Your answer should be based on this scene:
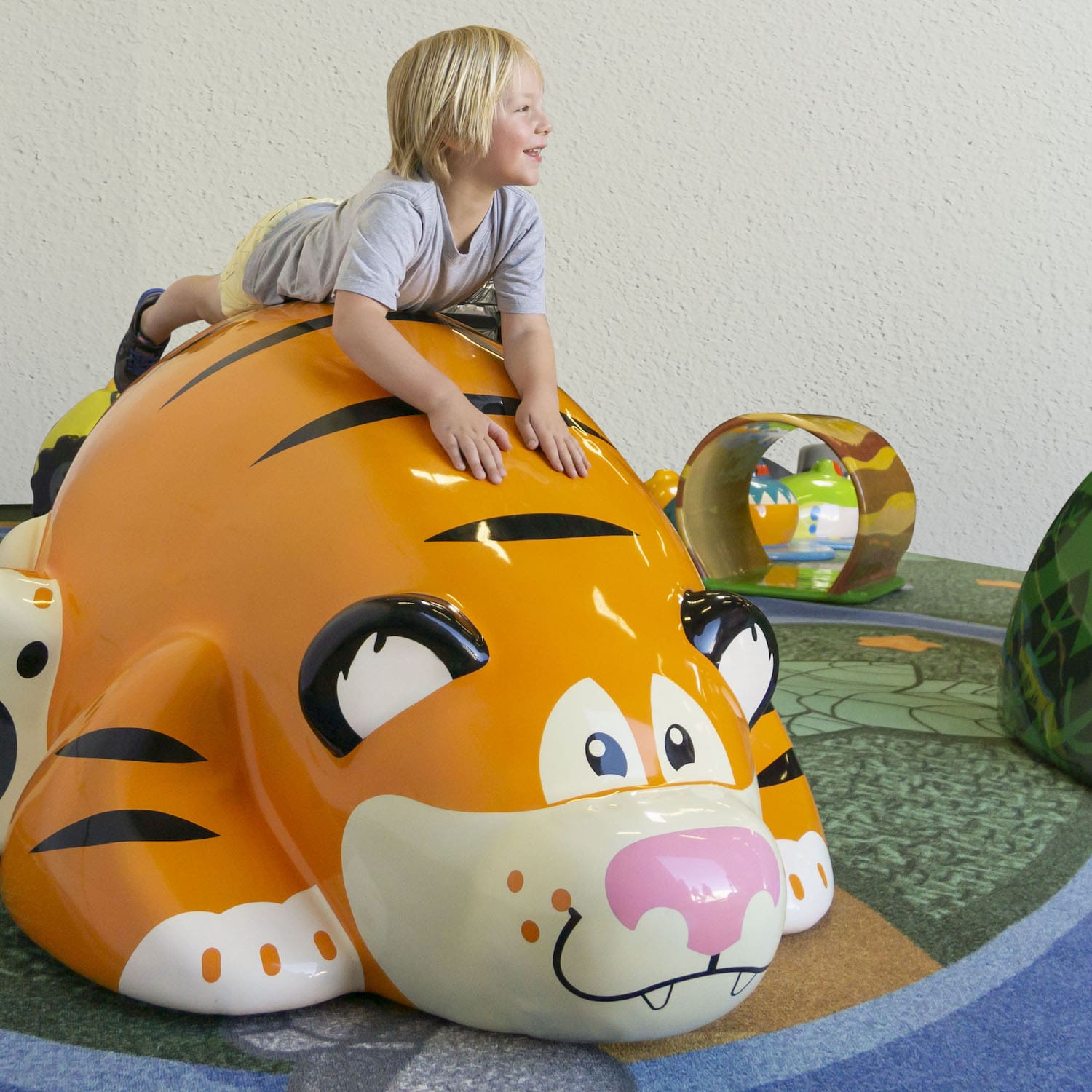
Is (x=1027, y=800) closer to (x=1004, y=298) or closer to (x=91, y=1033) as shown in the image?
(x=91, y=1033)

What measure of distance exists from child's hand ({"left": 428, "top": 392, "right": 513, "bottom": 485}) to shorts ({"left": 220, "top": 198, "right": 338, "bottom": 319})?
19.5 inches

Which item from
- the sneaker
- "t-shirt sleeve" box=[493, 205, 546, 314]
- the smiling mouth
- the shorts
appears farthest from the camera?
the sneaker

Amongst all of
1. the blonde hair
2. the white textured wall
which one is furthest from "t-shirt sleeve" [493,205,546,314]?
the white textured wall

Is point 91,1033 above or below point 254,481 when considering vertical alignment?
below

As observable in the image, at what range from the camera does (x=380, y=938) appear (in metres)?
0.81

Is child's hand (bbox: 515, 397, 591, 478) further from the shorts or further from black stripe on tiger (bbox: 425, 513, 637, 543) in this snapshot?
the shorts

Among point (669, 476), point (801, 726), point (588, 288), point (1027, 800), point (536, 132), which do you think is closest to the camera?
point (536, 132)

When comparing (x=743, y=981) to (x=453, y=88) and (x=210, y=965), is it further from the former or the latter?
(x=453, y=88)

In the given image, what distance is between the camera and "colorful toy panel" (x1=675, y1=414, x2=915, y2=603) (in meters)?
2.47

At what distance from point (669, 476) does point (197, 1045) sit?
2282 mm

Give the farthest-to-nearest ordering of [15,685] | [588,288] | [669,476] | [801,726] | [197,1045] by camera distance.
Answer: [588,288], [669,476], [801,726], [15,685], [197,1045]

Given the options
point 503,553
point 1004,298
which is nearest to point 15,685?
point 503,553

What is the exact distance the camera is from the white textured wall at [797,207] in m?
3.51

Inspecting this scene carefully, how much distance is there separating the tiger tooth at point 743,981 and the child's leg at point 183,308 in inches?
42.8
